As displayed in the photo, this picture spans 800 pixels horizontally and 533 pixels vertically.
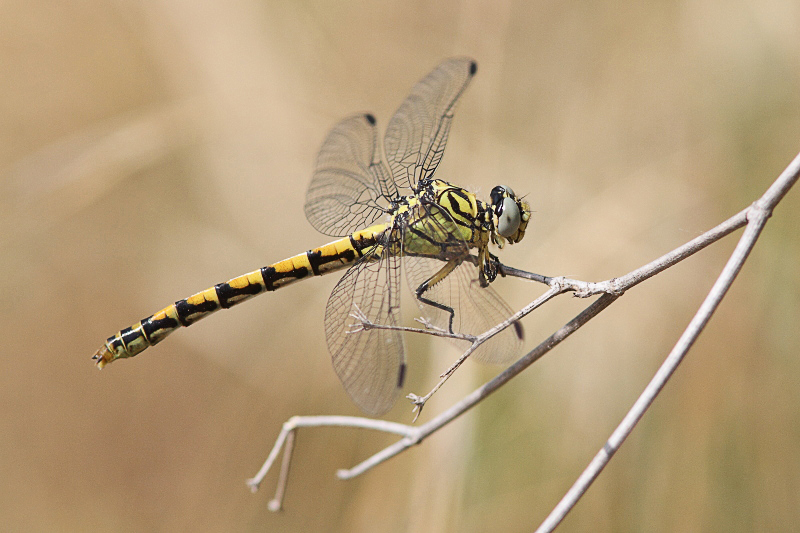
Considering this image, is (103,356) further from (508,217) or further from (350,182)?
(508,217)

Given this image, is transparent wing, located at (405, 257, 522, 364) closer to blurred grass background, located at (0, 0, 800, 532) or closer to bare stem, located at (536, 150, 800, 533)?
blurred grass background, located at (0, 0, 800, 532)

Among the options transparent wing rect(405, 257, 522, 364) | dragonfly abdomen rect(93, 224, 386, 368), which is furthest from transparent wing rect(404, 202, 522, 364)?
dragonfly abdomen rect(93, 224, 386, 368)

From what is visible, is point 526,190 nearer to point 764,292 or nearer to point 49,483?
point 764,292

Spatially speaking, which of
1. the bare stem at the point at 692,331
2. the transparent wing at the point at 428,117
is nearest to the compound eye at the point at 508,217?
the transparent wing at the point at 428,117

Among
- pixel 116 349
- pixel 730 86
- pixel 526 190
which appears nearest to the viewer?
pixel 116 349

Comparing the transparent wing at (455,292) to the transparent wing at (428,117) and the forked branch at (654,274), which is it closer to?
the transparent wing at (428,117)

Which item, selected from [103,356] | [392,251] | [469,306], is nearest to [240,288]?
[103,356]

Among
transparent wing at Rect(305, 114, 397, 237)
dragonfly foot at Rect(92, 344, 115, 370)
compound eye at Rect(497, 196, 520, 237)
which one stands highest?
transparent wing at Rect(305, 114, 397, 237)

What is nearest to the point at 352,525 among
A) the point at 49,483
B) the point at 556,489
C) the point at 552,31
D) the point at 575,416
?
the point at 556,489
